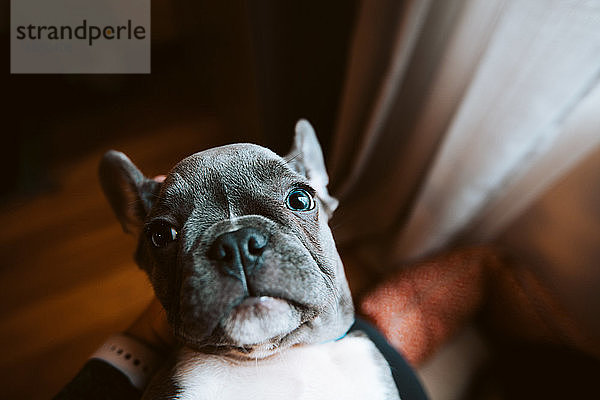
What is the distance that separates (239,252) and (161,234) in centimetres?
17

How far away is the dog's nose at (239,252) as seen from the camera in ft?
1.83

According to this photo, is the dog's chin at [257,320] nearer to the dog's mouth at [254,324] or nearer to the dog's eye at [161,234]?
the dog's mouth at [254,324]

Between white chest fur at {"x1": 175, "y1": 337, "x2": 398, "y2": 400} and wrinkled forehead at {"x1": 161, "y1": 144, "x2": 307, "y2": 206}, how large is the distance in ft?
1.03

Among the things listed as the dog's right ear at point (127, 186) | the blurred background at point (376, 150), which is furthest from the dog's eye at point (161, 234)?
the blurred background at point (376, 150)

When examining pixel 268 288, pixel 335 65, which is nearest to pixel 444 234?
pixel 335 65

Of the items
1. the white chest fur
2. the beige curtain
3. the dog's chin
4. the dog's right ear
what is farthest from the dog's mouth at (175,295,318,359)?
the beige curtain

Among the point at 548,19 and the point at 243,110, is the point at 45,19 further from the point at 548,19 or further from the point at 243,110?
the point at 548,19

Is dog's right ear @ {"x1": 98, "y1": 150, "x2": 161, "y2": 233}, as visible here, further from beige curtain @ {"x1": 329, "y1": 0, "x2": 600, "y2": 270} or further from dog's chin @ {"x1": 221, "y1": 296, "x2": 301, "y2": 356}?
beige curtain @ {"x1": 329, "y1": 0, "x2": 600, "y2": 270}

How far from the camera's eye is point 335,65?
1771 millimetres

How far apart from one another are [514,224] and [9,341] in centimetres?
193

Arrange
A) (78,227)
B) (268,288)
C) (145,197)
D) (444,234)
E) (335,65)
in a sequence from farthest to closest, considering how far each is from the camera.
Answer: (78,227) → (335,65) → (444,234) → (145,197) → (268,288)

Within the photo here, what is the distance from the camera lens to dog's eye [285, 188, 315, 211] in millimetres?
688

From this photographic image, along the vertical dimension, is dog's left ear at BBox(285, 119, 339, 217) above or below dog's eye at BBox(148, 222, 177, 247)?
above

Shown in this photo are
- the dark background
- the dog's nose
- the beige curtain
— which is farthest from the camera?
the dark background
